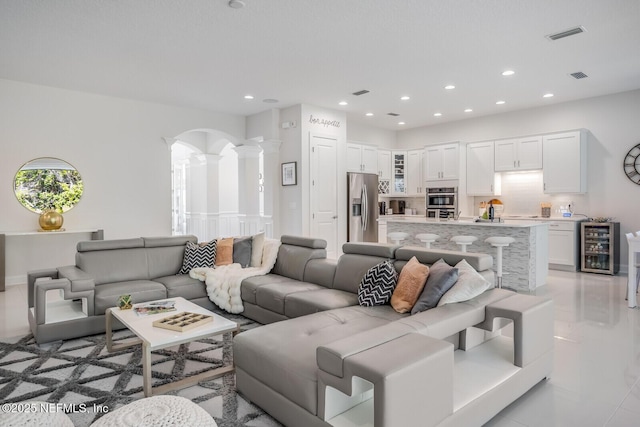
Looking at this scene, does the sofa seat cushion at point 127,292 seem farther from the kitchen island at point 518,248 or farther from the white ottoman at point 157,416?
the kitchen island at point 518,248

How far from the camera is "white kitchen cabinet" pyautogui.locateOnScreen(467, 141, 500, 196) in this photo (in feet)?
25.7

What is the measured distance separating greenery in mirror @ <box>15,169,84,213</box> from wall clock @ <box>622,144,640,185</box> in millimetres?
8942

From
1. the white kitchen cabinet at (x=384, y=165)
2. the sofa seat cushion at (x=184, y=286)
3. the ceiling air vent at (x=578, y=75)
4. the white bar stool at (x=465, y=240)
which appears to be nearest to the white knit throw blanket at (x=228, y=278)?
the sofa seat cushion at (x=184, y=286)

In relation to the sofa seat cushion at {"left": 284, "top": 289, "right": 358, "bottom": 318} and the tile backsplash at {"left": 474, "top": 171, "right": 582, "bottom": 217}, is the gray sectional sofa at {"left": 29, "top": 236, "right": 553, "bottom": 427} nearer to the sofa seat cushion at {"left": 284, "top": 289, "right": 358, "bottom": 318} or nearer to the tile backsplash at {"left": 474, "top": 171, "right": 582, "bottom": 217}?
the sofa seat cushion at {"left": 284, "top": 289, "right": 358, "bottom": 318}

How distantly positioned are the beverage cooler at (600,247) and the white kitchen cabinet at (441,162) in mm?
2576

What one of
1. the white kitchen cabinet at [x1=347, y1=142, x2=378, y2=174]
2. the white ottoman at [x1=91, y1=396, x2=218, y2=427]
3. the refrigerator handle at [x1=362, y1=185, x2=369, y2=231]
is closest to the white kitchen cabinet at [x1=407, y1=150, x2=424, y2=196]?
the white kitchen cabinet at [x1=347, y1=142, x2=378, y2=174]

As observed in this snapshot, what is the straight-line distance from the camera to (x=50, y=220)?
5688mm

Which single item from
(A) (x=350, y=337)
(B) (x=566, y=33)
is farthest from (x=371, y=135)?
(A) (x=350, y=337)

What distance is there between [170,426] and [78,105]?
6.18 metres

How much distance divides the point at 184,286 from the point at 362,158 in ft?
16.5

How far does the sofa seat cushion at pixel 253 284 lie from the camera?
3.97m

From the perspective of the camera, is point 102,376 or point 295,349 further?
point 102,376

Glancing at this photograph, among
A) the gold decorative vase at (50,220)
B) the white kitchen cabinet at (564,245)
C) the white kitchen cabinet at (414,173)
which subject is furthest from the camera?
the white kitchen cabinet at (414,173)

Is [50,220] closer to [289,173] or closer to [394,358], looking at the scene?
[289,173]
